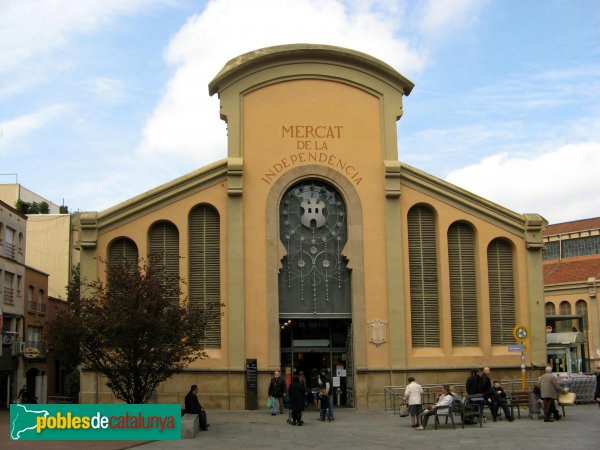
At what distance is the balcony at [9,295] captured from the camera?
4371 cm

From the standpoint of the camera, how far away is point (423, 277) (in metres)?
Result: 33.0

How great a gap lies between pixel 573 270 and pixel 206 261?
45715 mm

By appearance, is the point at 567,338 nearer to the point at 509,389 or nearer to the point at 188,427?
the point at 509,389

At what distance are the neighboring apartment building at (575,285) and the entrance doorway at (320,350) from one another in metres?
26.3

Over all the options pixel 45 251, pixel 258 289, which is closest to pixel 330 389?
pixel 258 289

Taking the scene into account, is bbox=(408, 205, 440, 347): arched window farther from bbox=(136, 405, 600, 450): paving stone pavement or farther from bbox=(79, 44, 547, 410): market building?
bbox=(136, 405, 600, 450): paving stone pavement

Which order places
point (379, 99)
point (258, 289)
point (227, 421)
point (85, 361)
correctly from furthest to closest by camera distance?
point (379, 99), point (258, 289), point (227, 421), point (85, 361)

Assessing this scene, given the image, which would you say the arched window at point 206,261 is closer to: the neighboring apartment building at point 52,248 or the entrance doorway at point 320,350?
the entrance doorway at point 320,350

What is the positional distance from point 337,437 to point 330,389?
8.86m

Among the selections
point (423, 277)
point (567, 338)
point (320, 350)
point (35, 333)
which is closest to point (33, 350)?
point (35, 333)

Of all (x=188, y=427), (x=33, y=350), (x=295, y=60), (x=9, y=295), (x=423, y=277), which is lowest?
(x=188, y=427)

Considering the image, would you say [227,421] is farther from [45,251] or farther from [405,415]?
[45,251]

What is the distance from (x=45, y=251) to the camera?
6397 cm

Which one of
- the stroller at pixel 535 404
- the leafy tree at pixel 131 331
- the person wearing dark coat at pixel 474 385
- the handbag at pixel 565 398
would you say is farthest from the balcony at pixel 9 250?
the handbag at pixel 565 398
